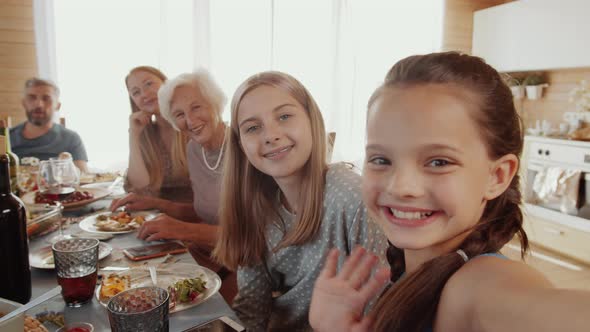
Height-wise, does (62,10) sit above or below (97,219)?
above

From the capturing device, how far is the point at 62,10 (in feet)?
11.4

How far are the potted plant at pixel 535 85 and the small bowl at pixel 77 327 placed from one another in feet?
14.5

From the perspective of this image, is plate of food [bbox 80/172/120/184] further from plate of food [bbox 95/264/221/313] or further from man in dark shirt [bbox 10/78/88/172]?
plate of food [bbox 95/264/221/313]

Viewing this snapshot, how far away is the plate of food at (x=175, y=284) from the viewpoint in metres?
0.95

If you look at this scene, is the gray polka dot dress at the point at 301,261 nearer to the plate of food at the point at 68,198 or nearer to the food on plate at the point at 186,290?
the food on plate at the point at 186,290

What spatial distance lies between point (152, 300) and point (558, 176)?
138 inches

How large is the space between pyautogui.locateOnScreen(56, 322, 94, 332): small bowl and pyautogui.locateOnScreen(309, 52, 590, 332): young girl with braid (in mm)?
473

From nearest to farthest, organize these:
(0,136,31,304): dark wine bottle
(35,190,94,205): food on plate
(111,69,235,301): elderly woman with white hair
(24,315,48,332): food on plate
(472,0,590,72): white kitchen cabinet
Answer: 1. (24,315,48,332): food on plate
2. (0,136,31,304): dark wine bottle
3. (35,190,94,205): food on plate
4. (111,69,235,301): elderly woman with white hair
5. (472,0,590,72): white kitchen cabinet

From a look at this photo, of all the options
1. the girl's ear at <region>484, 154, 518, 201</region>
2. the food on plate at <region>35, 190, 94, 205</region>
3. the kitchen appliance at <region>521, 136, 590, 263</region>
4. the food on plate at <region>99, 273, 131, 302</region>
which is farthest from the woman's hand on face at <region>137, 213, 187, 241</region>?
the kitchen appliance at <region>521, 136, 590, 263</region>

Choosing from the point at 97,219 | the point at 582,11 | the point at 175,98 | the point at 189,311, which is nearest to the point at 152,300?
the point at 189,311

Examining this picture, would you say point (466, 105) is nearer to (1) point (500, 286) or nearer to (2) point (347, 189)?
(1) point (500, 286)

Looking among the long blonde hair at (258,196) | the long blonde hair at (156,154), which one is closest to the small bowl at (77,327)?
the long blonde hair at (258,196)

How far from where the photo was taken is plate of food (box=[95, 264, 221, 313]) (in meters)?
0.95

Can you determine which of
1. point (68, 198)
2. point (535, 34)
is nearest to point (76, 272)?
point (68, 198)
